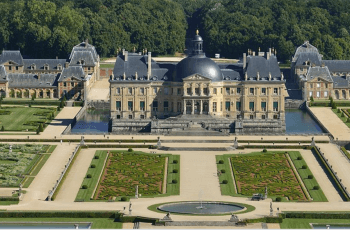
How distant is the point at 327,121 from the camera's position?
14288 cm

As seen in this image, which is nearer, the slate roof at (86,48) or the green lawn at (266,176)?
the green lawn at (266,176)

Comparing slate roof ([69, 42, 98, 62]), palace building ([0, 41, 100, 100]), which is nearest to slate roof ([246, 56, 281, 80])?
palace building ([0, 41, 100, 100])

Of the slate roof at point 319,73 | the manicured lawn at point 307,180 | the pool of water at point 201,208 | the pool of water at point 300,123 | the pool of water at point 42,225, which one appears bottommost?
the pool of water at point 42,225

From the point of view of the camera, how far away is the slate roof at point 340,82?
531ft

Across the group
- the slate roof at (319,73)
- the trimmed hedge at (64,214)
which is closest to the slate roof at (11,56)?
the slate roof at (319,73)

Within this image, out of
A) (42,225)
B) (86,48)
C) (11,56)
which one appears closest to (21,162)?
(42,225)

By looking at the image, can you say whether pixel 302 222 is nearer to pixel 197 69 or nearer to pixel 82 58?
pixel 197 69

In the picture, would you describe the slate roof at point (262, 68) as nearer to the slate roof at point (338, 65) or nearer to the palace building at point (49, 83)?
the palace building at point (49, 83)

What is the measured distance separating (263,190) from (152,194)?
355 inches

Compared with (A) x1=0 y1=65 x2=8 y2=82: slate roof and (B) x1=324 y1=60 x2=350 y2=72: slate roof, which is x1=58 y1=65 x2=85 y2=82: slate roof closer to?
(A) x1=0 y1=65 x2=8 y2=82: slate roof

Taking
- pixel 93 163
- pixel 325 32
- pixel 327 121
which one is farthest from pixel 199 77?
pixel 325 32

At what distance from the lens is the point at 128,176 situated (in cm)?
11344

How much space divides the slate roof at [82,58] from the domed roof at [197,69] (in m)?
34.0

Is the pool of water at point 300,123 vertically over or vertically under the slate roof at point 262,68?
under
